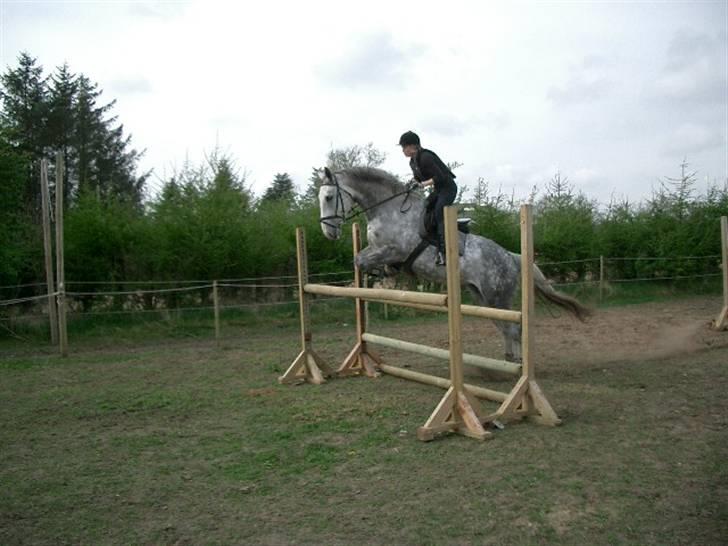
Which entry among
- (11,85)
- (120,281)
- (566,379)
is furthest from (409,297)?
Answer: (11,85)

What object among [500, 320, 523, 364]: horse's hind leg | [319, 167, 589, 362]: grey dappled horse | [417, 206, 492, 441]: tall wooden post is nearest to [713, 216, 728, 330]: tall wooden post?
[319, 167, 589, 362]: grey dappled horse

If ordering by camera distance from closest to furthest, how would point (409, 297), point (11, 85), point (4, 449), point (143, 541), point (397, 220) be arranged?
1. point (143, 541)
2. point (4, 449)
3. point (409, 297)
4. point (397, 220)
5. point (11, 85)

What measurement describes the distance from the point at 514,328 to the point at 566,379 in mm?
755

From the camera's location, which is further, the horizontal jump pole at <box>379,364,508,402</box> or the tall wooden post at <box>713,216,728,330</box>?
the tall wooden post at <box>713,216,728,330</box>

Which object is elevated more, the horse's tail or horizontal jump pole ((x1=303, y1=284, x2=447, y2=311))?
horizontal jump pole ((x1=303, y1=284, x2=447, y2=311))

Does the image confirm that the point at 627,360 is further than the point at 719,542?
Yes

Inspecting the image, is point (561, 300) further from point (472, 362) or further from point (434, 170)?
point (434, 170)

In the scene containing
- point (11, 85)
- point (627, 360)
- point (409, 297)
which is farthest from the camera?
point (11, 85)

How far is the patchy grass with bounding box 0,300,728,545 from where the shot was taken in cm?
298

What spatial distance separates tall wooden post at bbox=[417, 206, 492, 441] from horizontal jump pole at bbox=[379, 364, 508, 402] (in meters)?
0.20

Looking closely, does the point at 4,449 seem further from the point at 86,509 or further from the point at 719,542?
the point at 719,542

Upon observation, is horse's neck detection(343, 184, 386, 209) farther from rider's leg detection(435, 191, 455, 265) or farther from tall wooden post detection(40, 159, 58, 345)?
tall wooden post detection(40, 159, 58, 345)

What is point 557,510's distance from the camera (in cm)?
305

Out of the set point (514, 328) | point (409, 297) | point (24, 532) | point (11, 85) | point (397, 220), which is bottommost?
point (24, 532)
